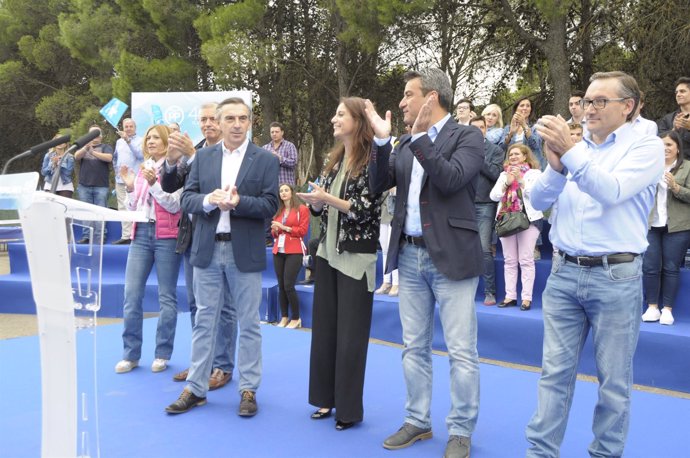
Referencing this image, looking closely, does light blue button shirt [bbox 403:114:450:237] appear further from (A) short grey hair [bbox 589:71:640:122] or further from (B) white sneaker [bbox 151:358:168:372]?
(B) white sneaker [bbox 151:358:168:372]

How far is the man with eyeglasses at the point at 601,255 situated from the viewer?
85.0 inches

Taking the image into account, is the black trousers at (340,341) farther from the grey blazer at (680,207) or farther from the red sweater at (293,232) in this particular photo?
the red sweater at (293,232)

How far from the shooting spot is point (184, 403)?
3.20 meters

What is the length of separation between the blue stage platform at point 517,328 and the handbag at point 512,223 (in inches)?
17.9

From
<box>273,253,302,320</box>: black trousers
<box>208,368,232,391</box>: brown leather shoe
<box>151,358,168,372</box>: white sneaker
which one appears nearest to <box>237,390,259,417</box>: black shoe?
<box>208,368,232,391</box>: brown leather shoe

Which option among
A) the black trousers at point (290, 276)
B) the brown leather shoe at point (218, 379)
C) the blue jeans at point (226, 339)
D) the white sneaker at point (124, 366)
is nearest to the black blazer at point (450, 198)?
the blue jeans at point (226, 339)

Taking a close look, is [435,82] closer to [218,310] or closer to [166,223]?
[218,310]

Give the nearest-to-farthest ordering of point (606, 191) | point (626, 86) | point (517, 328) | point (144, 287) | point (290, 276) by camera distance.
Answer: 1. point (606, 191)
2. point (626, 86)
3. point (144, 287)
4. point (517, 328)
5. point (290, 276)

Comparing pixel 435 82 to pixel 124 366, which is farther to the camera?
pixel 124 366

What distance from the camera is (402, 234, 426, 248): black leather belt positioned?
271 centimetres

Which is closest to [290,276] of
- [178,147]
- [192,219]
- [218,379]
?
[218,379]

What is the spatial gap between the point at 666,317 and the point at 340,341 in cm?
293

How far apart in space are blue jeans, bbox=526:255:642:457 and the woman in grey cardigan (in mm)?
2687

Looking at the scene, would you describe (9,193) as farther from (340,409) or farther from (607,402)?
(607,402)
